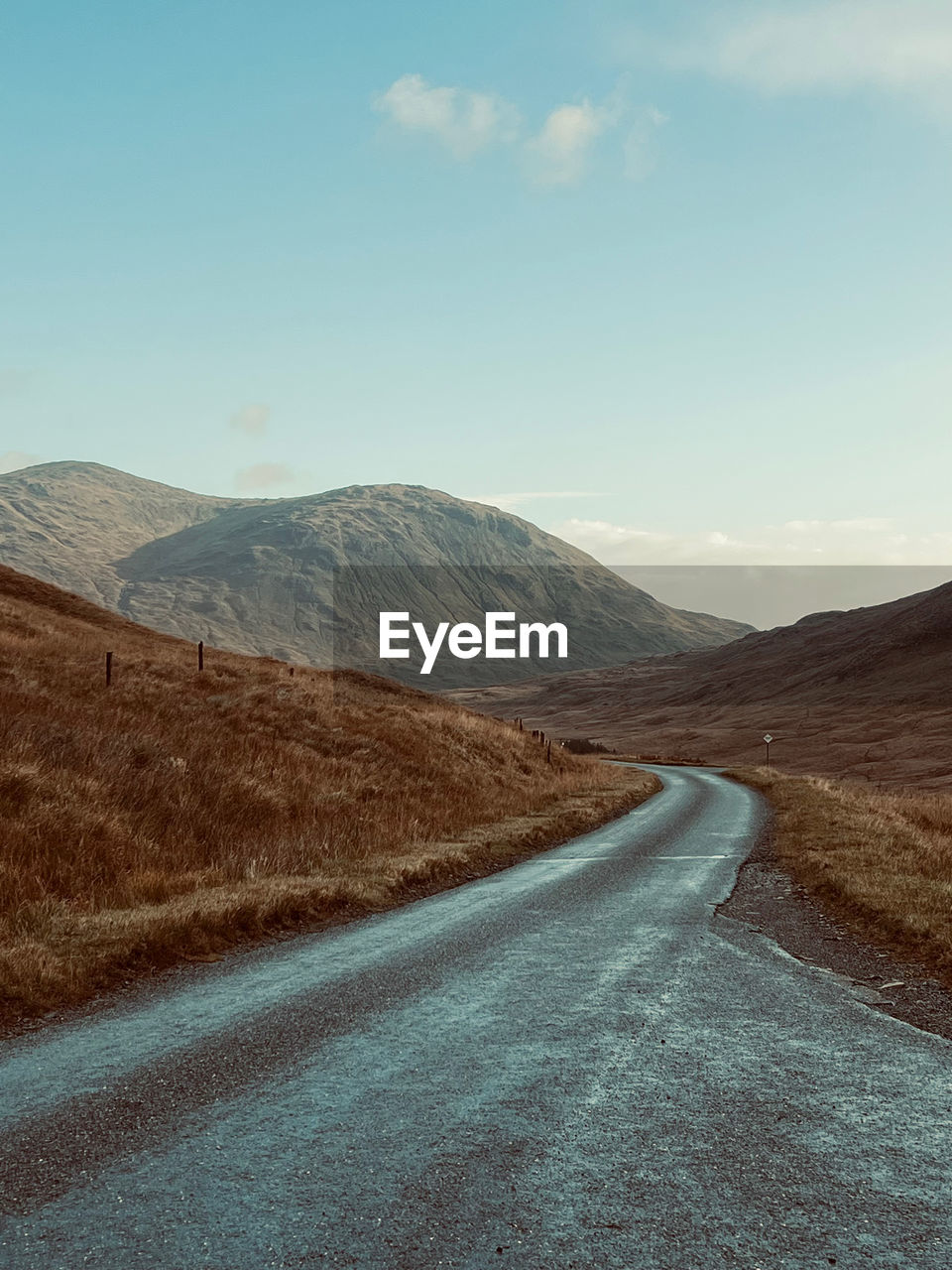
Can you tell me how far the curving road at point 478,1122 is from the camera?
4.25m

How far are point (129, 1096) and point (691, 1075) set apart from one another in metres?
3.77

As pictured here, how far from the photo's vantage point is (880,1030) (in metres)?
7.63

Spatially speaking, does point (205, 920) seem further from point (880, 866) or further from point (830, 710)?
point (830, 710)

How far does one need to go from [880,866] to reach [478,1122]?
13.8 meters

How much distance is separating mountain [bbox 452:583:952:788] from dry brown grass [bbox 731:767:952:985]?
40001 mm

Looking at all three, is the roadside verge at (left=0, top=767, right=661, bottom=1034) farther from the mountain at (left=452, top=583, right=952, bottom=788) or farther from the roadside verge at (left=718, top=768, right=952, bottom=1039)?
the mountain at (left=452, top=583, right=952, bottom=788)

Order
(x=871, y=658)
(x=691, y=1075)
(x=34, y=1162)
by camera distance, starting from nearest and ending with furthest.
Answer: (x=34, y=1162) < (x=691, y=1075) < (x=871, y=658)

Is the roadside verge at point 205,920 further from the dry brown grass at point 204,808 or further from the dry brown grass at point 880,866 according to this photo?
the dry brown grass at point 880,866

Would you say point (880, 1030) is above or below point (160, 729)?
below

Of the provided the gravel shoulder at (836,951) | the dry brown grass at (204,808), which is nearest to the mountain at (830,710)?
the dry brown grass at (204,808)

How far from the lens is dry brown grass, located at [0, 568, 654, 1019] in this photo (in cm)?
1056

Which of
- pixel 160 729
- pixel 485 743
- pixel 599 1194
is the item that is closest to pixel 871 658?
pixel 485 743

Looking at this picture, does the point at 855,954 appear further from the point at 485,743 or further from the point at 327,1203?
the point at 485,743

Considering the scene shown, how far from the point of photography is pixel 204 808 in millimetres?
17031
